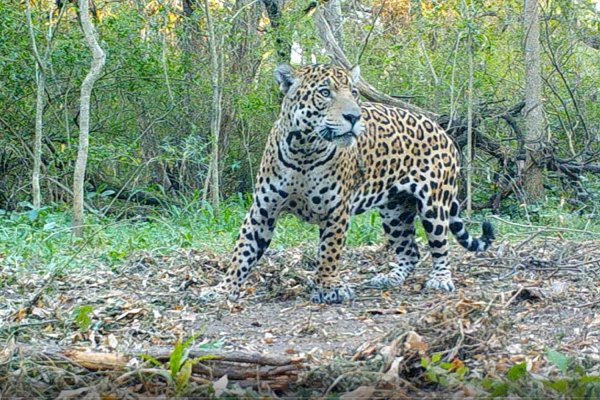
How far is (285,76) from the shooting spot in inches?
251

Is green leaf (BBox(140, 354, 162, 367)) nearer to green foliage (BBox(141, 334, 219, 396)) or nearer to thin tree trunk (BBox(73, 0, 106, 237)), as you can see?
green foliage (BBox(141, 334, 219, 396))

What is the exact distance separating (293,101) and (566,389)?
3587 millimetres

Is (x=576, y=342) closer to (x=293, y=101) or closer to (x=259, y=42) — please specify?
(x=293, y=101)

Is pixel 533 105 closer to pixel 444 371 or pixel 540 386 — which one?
pixel 444 371

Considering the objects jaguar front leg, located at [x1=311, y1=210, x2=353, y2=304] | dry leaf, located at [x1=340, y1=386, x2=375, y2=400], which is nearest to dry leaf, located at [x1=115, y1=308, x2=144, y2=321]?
jaguar front leg, located at [x1=311, y1=210, x2=353, y2=304]

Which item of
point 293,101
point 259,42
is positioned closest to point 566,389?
point 293,101

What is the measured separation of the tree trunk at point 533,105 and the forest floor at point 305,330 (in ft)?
12.4

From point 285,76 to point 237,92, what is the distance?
21.4ft

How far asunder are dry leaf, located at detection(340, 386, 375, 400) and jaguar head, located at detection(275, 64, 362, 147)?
Result: 3050mm

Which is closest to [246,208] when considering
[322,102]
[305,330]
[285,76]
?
[285,76]

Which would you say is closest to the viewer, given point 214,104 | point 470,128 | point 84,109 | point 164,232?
point 84,109

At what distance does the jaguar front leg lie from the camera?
643 centimetres

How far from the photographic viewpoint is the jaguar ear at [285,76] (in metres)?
6.32

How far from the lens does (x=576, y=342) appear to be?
188 inches
